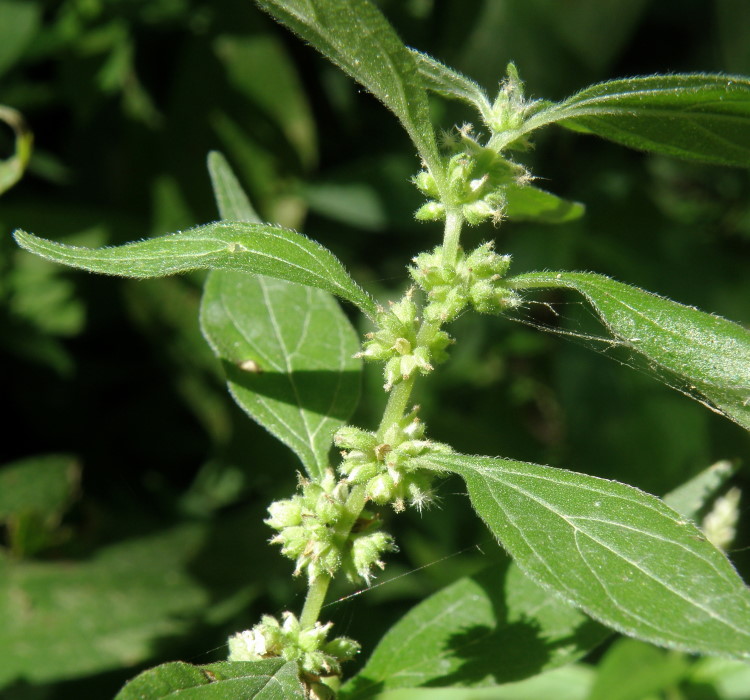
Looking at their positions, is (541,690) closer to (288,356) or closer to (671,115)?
(288,356)

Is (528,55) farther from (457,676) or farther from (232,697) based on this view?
(232,697)

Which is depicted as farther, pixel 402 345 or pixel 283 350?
pixel 283 350

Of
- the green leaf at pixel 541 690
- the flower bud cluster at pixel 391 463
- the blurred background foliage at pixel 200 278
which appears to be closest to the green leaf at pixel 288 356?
the flower bud cluster at pixel 391 463

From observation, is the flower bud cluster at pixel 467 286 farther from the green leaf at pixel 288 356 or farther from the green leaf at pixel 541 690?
the green leaf at pixel 541 690

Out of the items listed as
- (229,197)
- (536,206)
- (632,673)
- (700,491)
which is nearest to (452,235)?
(536,206)

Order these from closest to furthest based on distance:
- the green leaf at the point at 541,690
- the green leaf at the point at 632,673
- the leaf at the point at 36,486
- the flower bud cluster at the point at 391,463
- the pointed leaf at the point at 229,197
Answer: the flower bud cluster at the point at 391,463 → the pointed leaf at the point at 229,197 → the green leaf at the point at 632,673 → the green leaf at the point at 541,690 → the leaf at the point at 36,486

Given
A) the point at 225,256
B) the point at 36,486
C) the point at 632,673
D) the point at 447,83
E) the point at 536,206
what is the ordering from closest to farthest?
the point at 225,256, the point at 447,83, the point at 536,206, the point at 632,673, the point at 36,486
